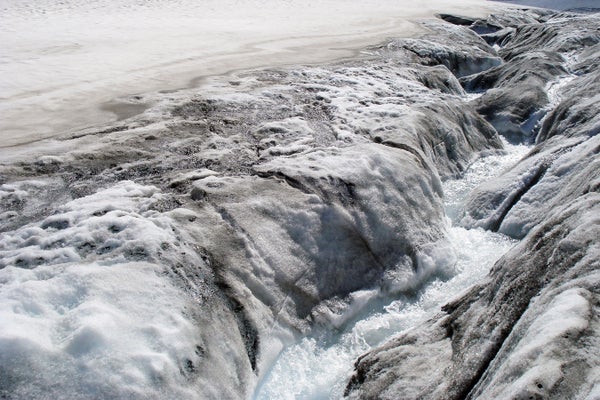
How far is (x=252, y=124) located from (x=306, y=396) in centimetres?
412

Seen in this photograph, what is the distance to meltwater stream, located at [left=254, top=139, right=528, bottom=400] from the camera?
4133 millimetres

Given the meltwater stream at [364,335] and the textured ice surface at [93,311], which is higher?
the textured ice surface at [93,311]

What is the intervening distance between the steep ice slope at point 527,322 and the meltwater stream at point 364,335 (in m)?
0.23

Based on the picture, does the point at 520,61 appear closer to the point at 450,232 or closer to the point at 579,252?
the point at 450,232

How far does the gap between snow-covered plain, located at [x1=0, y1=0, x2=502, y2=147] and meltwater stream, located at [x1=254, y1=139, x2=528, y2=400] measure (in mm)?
4233

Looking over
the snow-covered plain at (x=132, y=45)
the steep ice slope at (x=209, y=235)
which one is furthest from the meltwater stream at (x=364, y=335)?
the snow-covered plain at (x=132, y=45)

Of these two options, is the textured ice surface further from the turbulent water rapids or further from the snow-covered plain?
the snow-covered plain

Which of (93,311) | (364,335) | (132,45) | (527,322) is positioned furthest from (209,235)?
(132,45)

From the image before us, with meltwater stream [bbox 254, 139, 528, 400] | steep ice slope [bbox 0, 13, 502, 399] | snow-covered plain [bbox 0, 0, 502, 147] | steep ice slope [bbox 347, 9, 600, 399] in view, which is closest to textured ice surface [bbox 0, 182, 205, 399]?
steep ice slope [bbox 0, 13, 502, 399]

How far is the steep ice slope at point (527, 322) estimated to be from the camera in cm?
262

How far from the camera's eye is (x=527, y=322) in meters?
3.07

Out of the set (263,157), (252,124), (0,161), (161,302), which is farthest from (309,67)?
(161,302)

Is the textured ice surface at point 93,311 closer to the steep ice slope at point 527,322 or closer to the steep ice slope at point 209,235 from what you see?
the steep ice slope at point 209,235

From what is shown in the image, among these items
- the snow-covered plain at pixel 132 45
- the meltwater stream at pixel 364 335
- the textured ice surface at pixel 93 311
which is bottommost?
the meltwater stream at pixel 364 335
